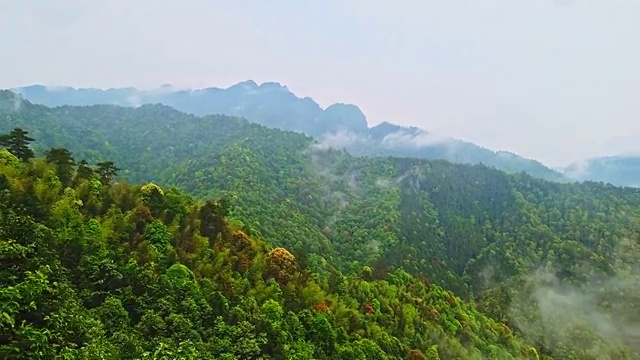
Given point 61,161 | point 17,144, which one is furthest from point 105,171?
point 17,144

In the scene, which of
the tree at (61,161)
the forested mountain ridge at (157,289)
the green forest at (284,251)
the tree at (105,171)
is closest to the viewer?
the forested mountain ridge at (157,289)

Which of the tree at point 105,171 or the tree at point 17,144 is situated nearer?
the tree at point 17,144

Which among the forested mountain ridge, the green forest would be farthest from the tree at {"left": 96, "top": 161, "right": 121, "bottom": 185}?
the forested mountain ridge

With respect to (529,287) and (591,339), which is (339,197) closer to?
(529,287)

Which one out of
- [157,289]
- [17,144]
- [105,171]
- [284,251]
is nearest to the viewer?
[157,289]

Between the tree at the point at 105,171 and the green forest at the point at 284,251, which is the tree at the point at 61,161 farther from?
the tree at the point at 105,171

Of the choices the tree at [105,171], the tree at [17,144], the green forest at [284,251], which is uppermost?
the tree at [17,144]

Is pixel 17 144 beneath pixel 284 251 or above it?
above

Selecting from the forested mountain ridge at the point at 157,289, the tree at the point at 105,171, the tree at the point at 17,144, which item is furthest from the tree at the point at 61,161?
the tree at the point at 105,171

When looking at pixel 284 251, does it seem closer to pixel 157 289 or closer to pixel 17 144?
pixel 157 289
